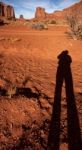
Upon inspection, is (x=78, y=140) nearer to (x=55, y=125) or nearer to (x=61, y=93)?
(x=55, y=125)

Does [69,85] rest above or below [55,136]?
above

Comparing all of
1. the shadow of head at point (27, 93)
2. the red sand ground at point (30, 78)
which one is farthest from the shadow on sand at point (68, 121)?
the shadow of head at point (27, 93)

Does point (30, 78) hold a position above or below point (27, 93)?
above

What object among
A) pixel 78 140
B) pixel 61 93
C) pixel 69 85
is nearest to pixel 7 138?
pixel 78 140

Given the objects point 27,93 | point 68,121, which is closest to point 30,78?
point 27,93

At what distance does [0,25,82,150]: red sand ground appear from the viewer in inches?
191

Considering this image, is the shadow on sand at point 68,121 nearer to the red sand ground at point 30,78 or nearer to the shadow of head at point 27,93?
the red sand ground at point 30,78

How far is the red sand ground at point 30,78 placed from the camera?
4842mm

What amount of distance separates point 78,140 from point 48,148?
0.71 m

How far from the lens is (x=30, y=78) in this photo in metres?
8.19

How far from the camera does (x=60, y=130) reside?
4.71 m

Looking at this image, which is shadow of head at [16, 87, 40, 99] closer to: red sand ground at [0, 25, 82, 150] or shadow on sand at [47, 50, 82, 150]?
red sand ground at [0, 25, 82, 150]

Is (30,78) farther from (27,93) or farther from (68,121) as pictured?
(68,121)

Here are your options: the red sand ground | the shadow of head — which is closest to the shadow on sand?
the red sand ground
